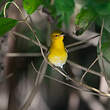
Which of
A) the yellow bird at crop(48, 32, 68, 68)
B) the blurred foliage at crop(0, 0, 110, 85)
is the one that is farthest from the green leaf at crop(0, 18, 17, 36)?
the yellow bird at crop(48, 32, 68, 68)

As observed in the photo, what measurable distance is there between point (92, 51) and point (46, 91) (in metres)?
0.81

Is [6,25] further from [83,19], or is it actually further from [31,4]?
[83,19]

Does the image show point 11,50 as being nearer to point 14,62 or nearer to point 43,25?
point 14,62

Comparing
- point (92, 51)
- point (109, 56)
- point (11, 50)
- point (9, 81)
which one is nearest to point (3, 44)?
point (11, 50)

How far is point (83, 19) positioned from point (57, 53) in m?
0.81

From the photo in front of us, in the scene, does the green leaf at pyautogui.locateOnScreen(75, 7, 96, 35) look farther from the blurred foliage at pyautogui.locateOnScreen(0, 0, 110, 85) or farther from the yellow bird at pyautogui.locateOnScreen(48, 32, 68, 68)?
the yellow bird at pyautogui.locateOnScreen(48, 32, 68, 68)

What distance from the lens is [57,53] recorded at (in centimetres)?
154

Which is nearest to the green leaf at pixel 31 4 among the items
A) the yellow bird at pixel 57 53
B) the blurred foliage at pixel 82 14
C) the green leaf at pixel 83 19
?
the blurred foliage at pixel 82 14

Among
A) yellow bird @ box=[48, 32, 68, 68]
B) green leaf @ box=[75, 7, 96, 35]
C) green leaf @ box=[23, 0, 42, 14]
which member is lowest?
yellow bird @ box=[48, 32, 68, 68]

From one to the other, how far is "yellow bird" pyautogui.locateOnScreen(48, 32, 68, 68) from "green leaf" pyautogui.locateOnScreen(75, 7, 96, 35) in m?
0.70

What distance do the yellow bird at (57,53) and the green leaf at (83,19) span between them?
2.28 ft

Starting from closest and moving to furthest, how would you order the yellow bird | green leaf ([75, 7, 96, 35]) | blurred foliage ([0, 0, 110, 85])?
1. blurred foliage ([0, 0, 110, 85])
2. green leaf ([75, 7, 96, 35])
3. the yellow bird

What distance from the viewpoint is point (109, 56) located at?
33.1 inches

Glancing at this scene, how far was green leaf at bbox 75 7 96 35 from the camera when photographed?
0.69 metres
